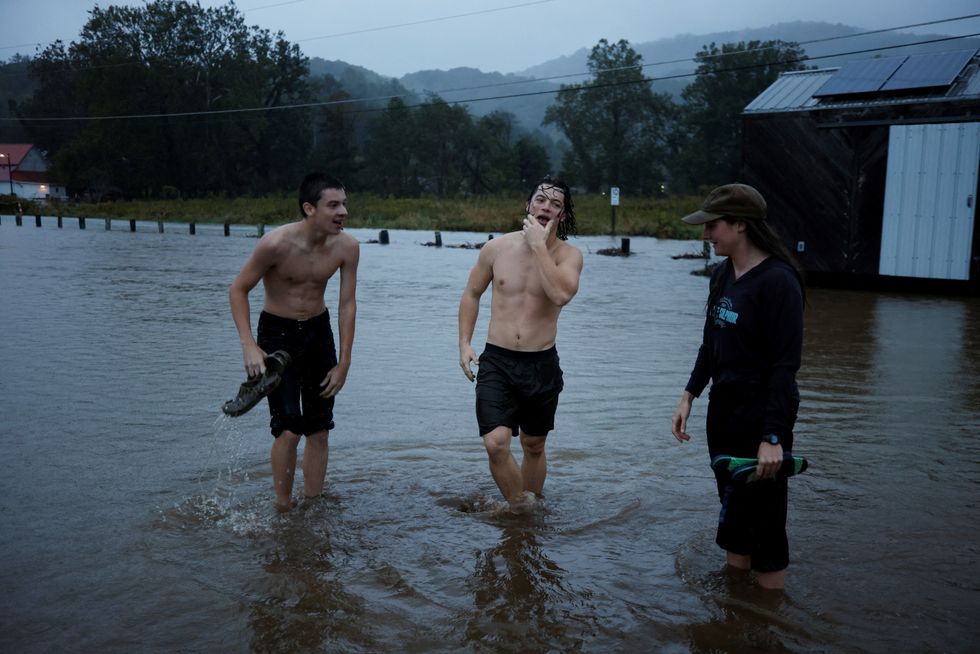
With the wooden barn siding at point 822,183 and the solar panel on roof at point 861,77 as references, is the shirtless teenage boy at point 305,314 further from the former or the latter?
the solar panel on roof at point 861,77

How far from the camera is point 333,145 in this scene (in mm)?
86750

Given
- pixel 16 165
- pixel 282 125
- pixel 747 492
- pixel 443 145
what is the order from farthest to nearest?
pixel 16 165 → pixel 443 145 → pixel 282 125 → pixel 747 492

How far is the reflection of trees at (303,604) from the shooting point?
12.2ft

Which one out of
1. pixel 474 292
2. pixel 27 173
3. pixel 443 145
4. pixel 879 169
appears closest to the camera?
pixel 474 292

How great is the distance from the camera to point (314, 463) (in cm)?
546

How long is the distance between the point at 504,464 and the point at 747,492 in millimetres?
1522

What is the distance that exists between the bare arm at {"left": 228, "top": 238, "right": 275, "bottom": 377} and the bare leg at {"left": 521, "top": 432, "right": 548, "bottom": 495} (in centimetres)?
160

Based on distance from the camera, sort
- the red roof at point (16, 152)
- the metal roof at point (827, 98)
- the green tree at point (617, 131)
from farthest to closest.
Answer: the red roof at point (16, 152) < the green tree at point (617, 131) < the metal roof at point (827, 98)

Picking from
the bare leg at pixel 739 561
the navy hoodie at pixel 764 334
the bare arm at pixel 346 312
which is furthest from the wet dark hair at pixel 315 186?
the bare leg at pixel 739 561

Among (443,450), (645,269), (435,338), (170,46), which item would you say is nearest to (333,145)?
(170,46)

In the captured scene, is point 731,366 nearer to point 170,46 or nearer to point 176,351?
point 176,351

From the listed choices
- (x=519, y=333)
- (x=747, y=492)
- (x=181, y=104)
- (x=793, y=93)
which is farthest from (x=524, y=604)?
(x=181, y=104)

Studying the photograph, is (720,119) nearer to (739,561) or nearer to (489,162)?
(489,162)

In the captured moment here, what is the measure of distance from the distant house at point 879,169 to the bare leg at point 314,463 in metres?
15.2
